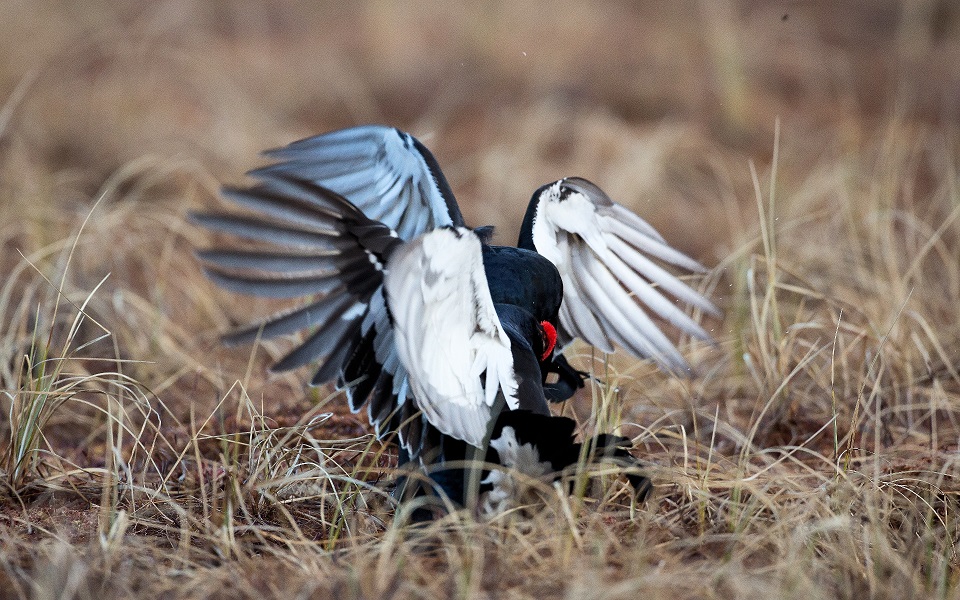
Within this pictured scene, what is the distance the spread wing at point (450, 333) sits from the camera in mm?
1882

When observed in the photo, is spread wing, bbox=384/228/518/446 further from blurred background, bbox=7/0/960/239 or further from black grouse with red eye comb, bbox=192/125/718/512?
blurred background, bbox=7/0/960/239

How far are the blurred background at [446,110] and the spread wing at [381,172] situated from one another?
741 mm

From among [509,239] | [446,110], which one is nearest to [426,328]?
[509,239]

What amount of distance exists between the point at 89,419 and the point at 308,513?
1.04 meters

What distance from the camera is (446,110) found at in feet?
21.4

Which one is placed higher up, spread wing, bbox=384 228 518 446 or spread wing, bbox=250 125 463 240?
spread wing, bbox=250 125 463 240

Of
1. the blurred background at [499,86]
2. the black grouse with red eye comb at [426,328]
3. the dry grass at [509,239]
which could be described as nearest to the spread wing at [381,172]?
the black grouse with red eye comb at [426,328]

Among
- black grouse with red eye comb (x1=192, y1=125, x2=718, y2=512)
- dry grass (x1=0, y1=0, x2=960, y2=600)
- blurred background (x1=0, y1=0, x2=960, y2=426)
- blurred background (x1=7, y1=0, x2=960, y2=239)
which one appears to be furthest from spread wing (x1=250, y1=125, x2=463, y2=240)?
blurred background (x1=7, y1=0, x2=960, y2=239)

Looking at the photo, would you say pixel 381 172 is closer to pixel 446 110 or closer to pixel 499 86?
pixel 446 110

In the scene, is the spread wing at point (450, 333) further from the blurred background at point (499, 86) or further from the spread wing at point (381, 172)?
the blurred background at point (499, 86)

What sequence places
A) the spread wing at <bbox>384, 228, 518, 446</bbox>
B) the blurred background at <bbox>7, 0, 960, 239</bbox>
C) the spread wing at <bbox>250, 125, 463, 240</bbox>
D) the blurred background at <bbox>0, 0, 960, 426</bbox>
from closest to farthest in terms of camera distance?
the spread wing at <bbox>384, 228, 518, 446</bbox>
the spread wing at <bbox>250, 125, 463, 240</bbox>
the blurred background at <bbox>0, 0, 960, 426</bbox>
the blurred background at <bbox>7, 0, 960, 239</bbox>

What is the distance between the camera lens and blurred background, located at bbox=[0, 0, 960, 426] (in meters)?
3.77

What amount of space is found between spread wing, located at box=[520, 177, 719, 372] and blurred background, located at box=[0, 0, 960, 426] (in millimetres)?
657

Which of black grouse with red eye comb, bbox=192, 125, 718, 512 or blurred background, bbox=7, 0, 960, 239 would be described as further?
blurred background, bbox=7, 0, 960, 239
